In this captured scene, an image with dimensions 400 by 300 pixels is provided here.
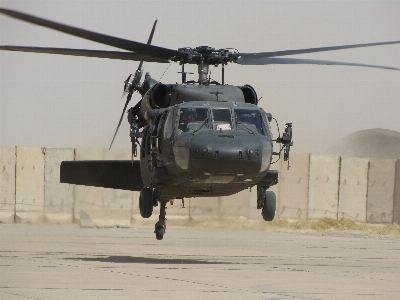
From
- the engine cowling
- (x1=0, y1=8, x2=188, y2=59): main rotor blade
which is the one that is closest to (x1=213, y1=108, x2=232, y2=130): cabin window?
(x1=0, y1=8, x2=188, y2=59): main rotor blade

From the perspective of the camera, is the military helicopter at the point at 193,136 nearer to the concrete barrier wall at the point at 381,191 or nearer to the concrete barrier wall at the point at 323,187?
the concrete barrier wall at the point at 323,187

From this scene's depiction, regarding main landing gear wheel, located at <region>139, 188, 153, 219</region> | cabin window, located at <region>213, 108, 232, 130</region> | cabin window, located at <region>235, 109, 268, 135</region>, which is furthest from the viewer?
main landing gear wheel, located at <region>139, 188, 153, 219</region>

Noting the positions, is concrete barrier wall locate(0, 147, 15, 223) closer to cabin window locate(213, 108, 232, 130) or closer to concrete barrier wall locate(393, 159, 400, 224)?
concrete barrier wall locate(393, 159, 400, 224)

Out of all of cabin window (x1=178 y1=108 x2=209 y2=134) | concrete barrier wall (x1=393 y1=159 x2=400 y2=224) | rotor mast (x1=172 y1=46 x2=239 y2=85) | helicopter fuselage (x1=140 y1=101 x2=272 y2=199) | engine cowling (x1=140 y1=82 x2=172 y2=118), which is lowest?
concrete barrier wall (x1=393 y1=159 x2=400 y2=224)

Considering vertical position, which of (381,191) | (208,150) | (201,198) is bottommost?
(201,198)

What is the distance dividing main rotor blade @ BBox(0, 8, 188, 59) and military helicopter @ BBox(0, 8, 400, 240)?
0.03m

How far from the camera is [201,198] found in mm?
34594

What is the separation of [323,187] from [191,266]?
1897cm

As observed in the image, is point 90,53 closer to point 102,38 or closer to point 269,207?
point 102,38

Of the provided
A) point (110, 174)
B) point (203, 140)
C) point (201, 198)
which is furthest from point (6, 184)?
point (203, 140)

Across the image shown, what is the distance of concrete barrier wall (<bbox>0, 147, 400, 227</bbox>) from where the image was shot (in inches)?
1303

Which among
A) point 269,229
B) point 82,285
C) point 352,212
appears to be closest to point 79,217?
point 269,229

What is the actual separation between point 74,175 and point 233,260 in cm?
450

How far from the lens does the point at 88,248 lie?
21844 millimetres
